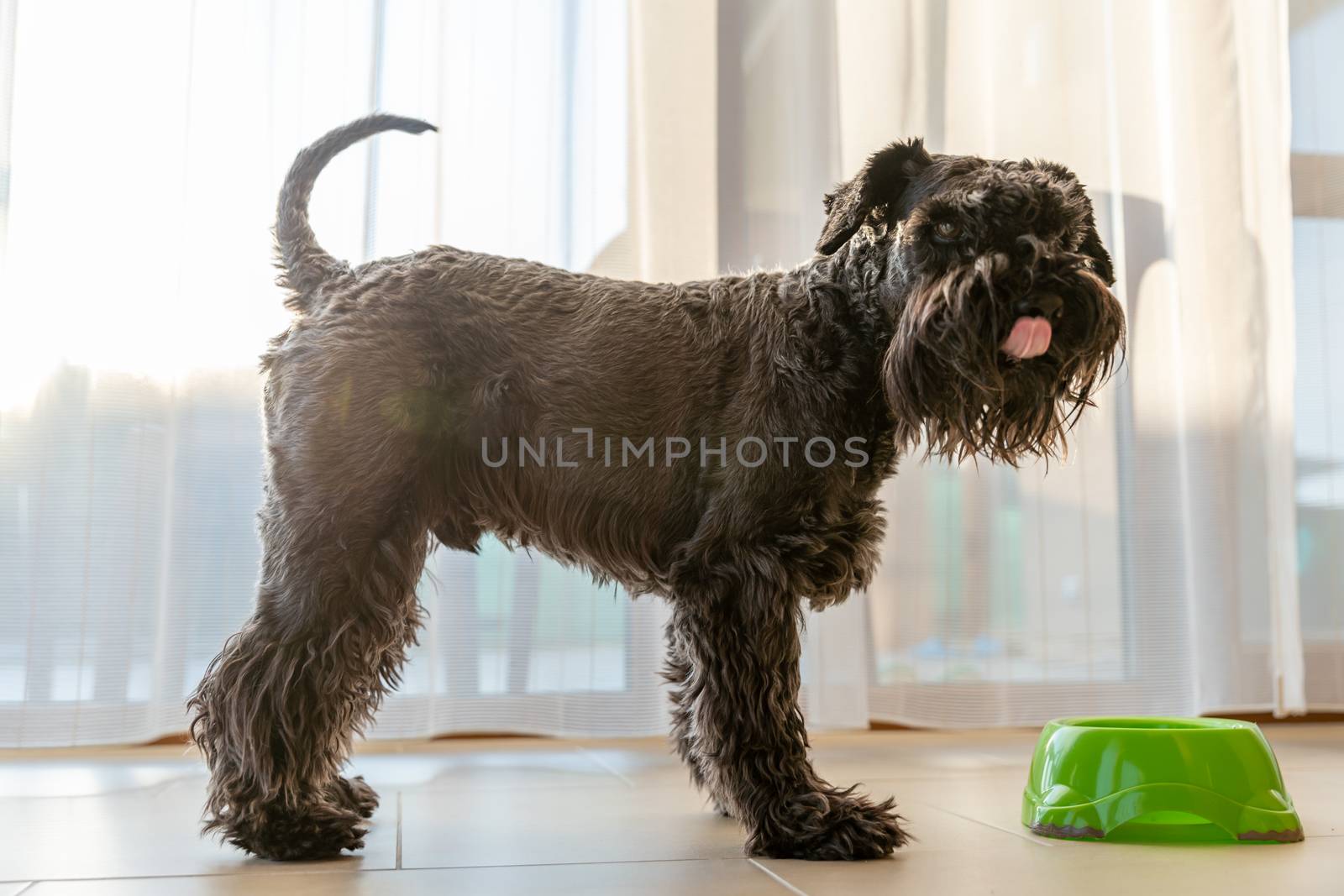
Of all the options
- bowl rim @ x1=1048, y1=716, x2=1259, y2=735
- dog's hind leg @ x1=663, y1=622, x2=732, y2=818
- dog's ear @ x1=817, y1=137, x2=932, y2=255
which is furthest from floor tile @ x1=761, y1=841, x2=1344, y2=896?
dog's ear @ x1=817, y1=137, x2=932, y2=255

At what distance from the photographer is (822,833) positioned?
1516 millimetres

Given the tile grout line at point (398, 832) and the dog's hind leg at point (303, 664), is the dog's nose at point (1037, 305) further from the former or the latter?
Answer: the tile grout line at point (398, 832)

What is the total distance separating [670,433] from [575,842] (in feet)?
2.04

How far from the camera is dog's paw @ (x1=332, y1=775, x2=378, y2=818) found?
1769 millimetres

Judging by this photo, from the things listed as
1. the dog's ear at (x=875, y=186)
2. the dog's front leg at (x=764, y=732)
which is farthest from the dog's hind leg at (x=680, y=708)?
the dog's ear at (x=875, y=186)

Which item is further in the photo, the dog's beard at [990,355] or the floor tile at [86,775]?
the floor tile at [86,775]

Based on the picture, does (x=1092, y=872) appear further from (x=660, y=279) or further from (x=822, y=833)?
(x=660, y=279)

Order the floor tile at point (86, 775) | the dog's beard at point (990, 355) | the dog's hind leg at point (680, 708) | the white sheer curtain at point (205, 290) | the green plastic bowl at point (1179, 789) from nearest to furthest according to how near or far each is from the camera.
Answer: the dog's beard at point (990, 355) < the green plastic bowl at point (1179, 789) < the dog's hind leg at point (680, 708) < the floor tile at point (86, 775) < the white sheer curtain at point (205, 290)

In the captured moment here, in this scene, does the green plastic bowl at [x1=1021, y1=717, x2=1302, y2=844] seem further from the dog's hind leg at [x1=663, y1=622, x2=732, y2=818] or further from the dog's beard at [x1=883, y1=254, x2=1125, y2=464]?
the dog's hind leg at [x1=663, y1=622, x2=732, y2=818]

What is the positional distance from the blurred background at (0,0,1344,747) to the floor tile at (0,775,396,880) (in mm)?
685

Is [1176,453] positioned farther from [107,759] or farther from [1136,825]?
[107,759]

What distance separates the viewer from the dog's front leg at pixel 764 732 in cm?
153

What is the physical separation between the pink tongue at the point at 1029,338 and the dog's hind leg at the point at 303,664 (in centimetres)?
90

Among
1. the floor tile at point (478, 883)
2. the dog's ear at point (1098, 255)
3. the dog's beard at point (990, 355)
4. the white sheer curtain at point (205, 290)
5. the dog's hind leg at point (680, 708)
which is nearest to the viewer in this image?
the floor tile at point (478, 883)
